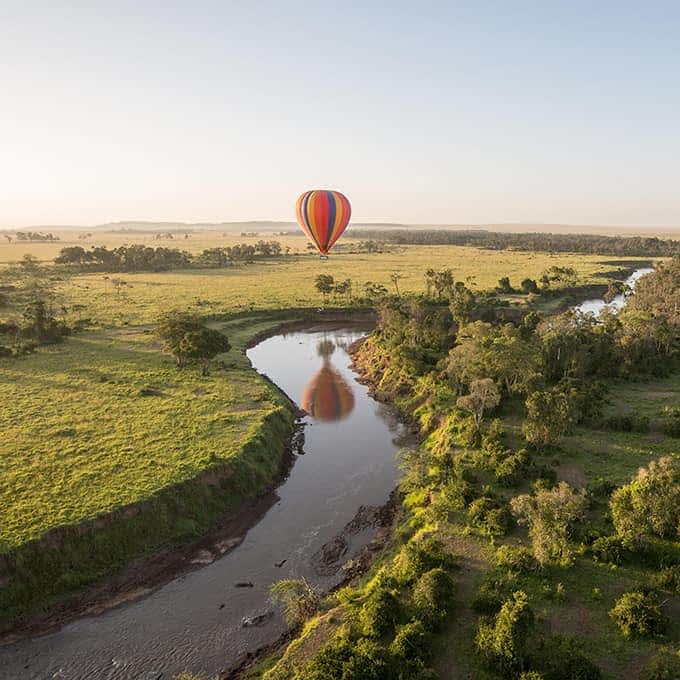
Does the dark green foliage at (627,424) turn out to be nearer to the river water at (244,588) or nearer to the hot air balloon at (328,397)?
the river water at (244,588)

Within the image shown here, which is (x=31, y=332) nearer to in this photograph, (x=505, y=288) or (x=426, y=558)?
(x=426, y=558)

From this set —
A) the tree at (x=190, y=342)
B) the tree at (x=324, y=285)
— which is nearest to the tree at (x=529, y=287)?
the tree at (x=324, y=285)

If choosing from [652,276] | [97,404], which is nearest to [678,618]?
[97,404]

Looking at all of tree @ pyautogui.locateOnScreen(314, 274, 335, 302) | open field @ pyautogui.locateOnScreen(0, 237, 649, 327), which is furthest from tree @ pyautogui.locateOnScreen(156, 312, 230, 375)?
tree @ pyautogui.locateOnScreen(314, 274, 335, 302)

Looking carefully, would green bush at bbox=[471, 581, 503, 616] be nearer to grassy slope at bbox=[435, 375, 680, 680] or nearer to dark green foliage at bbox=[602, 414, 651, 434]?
grassy slope at bbox=[435, 375, 680, 680]

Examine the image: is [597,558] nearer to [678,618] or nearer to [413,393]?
[678,618]

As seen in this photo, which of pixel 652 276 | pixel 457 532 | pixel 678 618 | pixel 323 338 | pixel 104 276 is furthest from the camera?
pixel 104 276

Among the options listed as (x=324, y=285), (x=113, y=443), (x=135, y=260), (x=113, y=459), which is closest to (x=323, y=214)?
(x=324, y=285)
